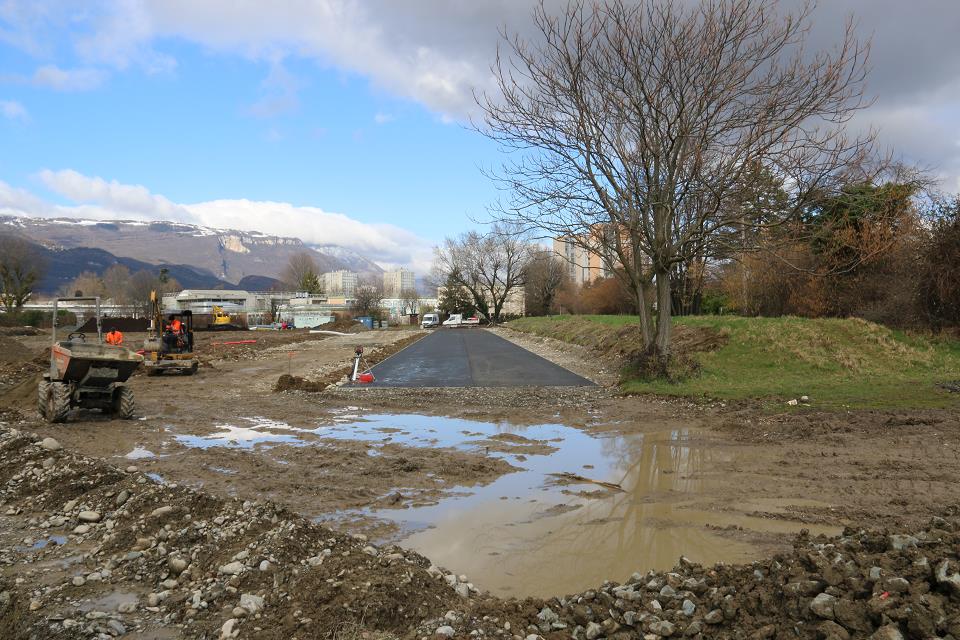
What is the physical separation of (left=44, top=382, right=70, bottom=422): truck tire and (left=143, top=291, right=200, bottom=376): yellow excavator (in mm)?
9715

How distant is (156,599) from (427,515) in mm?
2959

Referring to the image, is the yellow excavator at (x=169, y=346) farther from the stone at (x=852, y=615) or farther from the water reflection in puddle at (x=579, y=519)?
the stone at (x=852, y=615)

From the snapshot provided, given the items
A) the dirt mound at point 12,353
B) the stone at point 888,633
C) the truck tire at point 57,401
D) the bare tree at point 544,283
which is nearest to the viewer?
the stone at point 888,633

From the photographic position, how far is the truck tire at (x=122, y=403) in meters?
13.5

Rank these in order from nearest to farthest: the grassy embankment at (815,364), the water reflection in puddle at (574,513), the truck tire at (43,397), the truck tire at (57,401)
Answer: the water reflection in puddle at (574,513) → the truck tire at (57,401) → the truck tire at (43,397) → the grassy embankment at (815,364)

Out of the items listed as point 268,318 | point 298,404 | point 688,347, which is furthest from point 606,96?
point 268,318

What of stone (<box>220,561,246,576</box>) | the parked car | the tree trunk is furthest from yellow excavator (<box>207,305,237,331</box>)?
stone (<box>220,561,246,576</box>)

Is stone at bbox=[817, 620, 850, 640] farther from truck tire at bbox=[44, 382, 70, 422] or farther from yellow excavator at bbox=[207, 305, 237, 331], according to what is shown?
yellow excavator at bbox=[207, 305, 237, 331]

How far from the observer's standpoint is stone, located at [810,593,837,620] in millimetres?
3504

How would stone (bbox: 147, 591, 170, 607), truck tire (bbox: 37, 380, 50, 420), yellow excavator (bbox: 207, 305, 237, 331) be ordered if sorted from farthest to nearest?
yellow excavator (bbox: 207, 305, 237, 331) < truck tire (bbox: 37, 380, 50, 420) < stone (bbox: 147, 591, 170, 607)

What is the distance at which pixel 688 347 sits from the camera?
21.1 meters

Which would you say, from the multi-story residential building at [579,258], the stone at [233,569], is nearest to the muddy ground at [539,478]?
the stone at [233,569]

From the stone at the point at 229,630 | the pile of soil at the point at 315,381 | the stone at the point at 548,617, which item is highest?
the stone at the point at 548,617

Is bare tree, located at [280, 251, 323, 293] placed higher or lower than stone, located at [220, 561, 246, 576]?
higher
